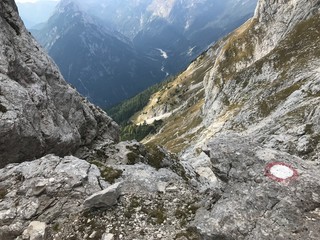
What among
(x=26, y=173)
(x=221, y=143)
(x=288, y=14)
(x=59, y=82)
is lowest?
(x=221, y=143)

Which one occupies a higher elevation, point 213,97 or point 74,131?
point 213,97

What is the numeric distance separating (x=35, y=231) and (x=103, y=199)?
4.86 metres

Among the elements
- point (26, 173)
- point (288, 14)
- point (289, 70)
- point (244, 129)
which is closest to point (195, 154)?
point (244, 129)

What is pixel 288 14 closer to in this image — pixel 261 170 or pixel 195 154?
pixel 195 154

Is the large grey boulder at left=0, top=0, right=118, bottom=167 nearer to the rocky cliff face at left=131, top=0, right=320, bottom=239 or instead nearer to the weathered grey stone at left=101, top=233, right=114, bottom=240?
the weathered grey stone at left=101, top=233, right=114, bottom=240

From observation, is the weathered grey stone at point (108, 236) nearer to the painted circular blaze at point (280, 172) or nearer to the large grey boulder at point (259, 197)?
the large grey boulder at point (259, 197)

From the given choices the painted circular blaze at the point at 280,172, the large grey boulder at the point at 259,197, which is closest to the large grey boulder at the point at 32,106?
the large grey boulder at the point at 259,197

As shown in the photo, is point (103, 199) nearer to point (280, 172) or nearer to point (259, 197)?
point (259, 197)

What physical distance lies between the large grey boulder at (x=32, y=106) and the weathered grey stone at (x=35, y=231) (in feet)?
40.7

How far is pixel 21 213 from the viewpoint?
971 inches

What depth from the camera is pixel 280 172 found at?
2130cm

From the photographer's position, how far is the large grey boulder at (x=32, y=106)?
35.0 meters

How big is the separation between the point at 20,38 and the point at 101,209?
105 ft

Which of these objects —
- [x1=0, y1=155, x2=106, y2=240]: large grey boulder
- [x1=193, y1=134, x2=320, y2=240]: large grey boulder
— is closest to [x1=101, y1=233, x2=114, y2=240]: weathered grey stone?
[x1=0, y1=155, x2=106, y2=240]: large grey boulder
